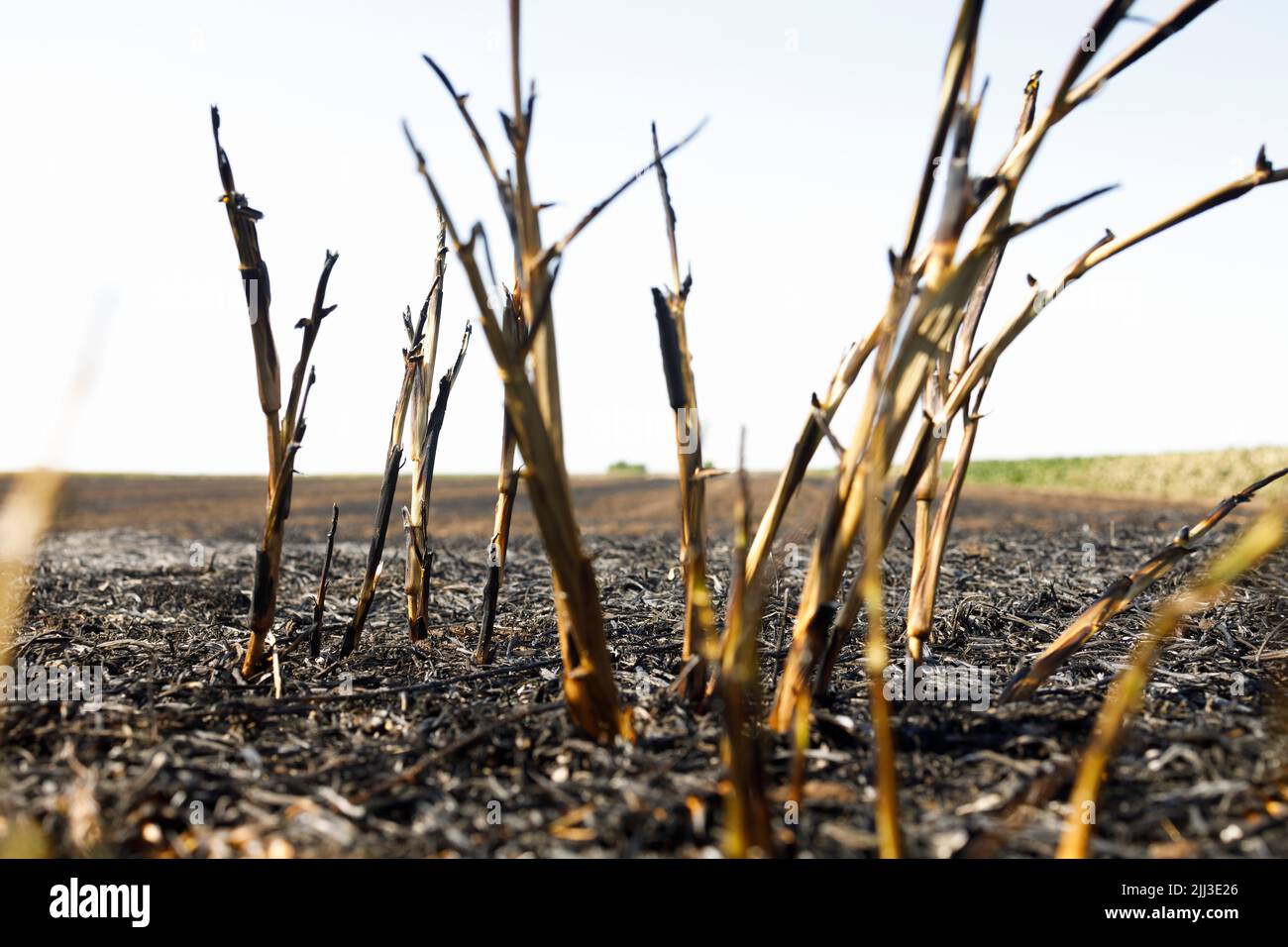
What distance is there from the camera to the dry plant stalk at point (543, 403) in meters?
1.71

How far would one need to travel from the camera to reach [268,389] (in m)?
2.52

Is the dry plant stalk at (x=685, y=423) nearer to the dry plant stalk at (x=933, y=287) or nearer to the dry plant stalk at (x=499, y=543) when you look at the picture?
the dry plant stalk at (x=933, y=287)

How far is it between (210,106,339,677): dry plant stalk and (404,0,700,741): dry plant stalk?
0.78 m

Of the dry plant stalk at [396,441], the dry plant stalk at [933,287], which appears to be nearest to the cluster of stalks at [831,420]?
the dry plant stalk at [933,287]

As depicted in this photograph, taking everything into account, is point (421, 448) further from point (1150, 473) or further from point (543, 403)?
point (1150, 473)

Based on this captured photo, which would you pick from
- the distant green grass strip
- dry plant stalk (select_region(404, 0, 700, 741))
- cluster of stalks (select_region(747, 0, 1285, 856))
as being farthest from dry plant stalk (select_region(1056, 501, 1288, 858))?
the distant green grass strip

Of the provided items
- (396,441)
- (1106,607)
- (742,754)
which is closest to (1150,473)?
(1106,607)

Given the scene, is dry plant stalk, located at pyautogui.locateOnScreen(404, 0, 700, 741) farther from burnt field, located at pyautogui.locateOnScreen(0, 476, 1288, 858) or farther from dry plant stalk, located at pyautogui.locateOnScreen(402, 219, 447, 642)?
dry plant stalk, located at pyautogui.locateOnScreen(402, 219, 447, 642)

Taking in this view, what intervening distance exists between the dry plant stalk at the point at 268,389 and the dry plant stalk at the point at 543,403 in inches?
30.9

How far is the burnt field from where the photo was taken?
1649mm
